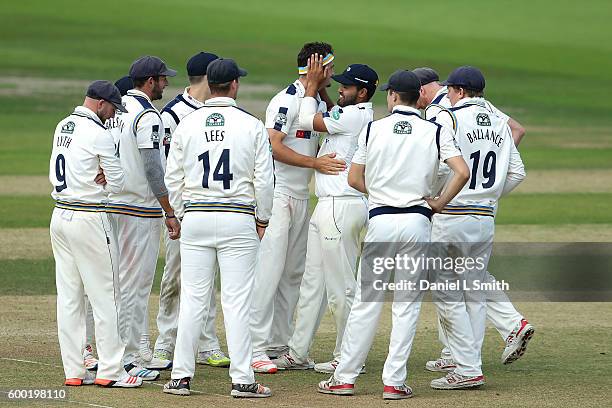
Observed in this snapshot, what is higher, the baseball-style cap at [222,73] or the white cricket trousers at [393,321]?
the baseball-style cap at [222,73]

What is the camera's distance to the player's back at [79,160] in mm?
8219

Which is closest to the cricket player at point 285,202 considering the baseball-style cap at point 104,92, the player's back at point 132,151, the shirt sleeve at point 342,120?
the shirt sleeve at point 342,120

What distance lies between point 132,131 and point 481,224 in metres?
2.67

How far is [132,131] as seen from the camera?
8.97 metres

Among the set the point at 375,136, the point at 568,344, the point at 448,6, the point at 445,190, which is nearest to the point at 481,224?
the point at 445,190

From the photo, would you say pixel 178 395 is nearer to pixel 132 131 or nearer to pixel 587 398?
pixel 132 131

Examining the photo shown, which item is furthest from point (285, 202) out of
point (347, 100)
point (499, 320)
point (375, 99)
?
point (375, 99)

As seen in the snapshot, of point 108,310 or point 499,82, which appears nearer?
point 108,310

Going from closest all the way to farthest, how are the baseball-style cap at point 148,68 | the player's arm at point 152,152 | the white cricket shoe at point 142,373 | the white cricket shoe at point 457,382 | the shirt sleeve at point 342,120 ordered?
the white cricket shoe at point 457,382 < the white cricket shoe at point 142,373 < the player's arm at point 152,152 < the baseball-style cap at point 148,68 < the shirt sleeve at point 342,120

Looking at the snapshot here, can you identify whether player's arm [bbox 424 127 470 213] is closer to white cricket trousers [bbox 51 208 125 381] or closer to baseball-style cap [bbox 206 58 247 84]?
baseball-style cap [bbox 206 58 247 84]

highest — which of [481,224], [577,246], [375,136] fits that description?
[375,136]

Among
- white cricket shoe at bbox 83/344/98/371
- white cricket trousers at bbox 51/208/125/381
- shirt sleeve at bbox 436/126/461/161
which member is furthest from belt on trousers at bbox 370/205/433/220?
white cricket shoe at bbox 83/344/98/371

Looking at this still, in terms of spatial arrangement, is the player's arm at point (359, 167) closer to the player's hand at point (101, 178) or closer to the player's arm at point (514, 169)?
the player's arm at point (514, 169)

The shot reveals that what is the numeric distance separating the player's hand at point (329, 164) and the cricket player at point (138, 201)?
47.3 inches
